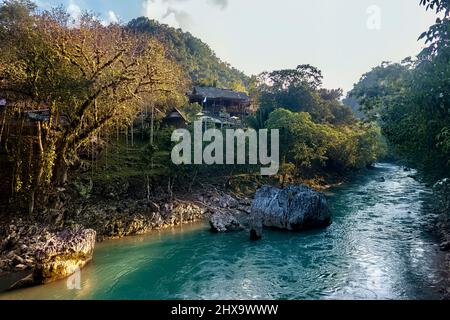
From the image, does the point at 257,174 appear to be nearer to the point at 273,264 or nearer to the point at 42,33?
the point at 273,264

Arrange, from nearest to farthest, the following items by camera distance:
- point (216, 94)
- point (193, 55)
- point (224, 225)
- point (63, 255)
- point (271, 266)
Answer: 1. point (63, 255)
2. point (271, 266)
3. point (224, 225)
4. point (216, 94)
5. point (193, 55)

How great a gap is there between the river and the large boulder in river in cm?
79

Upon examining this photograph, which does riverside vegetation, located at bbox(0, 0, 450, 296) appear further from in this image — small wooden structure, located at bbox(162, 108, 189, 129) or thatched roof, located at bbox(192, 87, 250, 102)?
thatched roof, located at bbox(192, 87, 250, 102)

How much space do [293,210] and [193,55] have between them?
278ft

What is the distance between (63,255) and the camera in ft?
45.4

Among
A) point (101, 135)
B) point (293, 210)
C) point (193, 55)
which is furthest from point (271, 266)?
point (193, 55)

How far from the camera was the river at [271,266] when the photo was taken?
11.8 metres

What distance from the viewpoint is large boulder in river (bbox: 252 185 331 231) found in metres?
20.2

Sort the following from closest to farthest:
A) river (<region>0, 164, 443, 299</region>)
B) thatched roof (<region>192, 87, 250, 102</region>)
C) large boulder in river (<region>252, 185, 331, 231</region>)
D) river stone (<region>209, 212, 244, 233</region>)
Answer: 1. river (<region>0, 164, 443, 299</region>)
2. river stone (<region>209, 212, 244, 233</region>)
3. large boulder in river (<region>252, 185, 331, 231</region>)
4. thatched roof (<region>192, 87, 250, 102</region>)

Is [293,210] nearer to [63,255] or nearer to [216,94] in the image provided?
[63,255]

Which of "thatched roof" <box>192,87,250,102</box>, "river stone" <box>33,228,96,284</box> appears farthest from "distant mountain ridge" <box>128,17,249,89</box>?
"river stone" <box>33,228,96,284</box>

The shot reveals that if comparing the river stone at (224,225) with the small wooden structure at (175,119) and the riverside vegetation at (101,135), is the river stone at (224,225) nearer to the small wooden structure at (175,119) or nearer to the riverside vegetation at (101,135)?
the riverside vegetation at (101,135)

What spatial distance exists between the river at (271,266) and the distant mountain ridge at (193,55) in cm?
6181

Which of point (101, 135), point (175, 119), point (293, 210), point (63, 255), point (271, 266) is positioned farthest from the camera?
point (175, 119)
